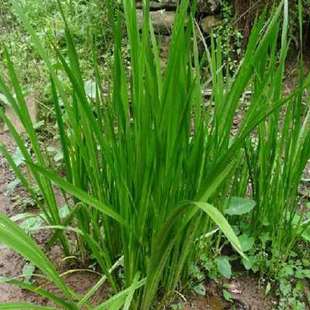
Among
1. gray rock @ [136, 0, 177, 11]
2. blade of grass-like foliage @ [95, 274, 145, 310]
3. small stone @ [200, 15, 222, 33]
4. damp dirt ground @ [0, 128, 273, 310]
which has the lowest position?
damp dirt ground @ [0, 128, 273, 310]

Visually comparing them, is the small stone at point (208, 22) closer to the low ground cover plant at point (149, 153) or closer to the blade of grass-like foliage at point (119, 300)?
the low ground cover plant at point (149, 153)

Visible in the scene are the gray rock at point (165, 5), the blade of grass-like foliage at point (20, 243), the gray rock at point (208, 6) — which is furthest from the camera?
the gray rock at point (165, 5)

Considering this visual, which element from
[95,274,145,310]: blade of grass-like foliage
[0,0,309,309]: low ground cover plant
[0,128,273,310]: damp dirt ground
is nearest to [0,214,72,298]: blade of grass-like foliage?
[0,0,309,309]: low ground cover plant

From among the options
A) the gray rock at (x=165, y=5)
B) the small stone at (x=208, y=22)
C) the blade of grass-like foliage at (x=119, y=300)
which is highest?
the gray rock at (x=165, y=5)

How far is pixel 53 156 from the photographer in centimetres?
215

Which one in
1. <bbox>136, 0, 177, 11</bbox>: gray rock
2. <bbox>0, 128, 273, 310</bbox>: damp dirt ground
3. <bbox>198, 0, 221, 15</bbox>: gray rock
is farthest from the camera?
<bbox>136, 0, 177, 11</bbox>: gray rock

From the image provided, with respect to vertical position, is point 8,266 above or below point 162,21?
below

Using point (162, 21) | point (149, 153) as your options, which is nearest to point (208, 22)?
point (162, 21)

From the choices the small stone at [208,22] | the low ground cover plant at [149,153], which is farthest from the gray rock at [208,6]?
the low ground cover plant at [149,153]

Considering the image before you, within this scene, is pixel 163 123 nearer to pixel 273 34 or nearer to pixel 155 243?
pixel 155 243

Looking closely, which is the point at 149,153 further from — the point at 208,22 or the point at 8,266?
the point at 208,22

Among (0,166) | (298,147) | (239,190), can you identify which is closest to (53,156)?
(0,166)

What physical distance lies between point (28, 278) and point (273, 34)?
909 millimetres

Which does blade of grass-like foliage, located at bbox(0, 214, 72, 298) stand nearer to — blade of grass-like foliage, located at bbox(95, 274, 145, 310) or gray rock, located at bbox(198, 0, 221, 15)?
blade of grass-like foliage, located at bbox(95, 274, 145, 310)
